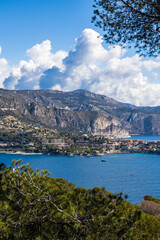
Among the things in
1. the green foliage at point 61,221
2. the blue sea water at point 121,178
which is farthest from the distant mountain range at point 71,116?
the green foliage at point 61,221

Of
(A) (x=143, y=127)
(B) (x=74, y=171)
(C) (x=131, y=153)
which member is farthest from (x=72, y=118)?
(B) (x=74, y=171)

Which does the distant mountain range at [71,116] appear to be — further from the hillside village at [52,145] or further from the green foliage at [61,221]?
the green foliage at [61,221]

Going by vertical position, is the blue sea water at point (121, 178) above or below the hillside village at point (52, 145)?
below

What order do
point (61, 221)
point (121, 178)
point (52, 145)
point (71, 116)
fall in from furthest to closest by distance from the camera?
point (71, 116)
point (52, 145)
point (121, 178)
point (61, 221)

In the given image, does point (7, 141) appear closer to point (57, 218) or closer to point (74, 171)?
point (74, 171)

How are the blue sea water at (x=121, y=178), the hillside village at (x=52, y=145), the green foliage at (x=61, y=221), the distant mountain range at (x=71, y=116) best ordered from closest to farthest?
the green foliage at (x=61, y=221), the blue sea water at (x=121, y=178), the hillside village at (x=52, y=145), the distant mountain range at (x=71, y=116)

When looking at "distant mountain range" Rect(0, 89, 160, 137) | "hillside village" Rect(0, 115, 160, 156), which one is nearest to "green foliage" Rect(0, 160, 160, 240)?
"hillside village" Rect(0, 115, 160, 156)

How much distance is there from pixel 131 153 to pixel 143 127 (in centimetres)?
11524

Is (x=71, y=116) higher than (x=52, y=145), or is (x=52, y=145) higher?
(x=71, y=116)

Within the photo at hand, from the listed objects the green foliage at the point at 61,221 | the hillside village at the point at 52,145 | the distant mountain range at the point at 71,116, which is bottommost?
the hillside village at the point at 52,145

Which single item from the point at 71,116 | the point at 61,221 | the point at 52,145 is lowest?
the point at 52,145

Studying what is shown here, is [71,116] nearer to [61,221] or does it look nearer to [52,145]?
[52,145]

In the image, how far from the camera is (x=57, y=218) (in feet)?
12.9

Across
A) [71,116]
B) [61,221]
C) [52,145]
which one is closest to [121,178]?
[61,221]
